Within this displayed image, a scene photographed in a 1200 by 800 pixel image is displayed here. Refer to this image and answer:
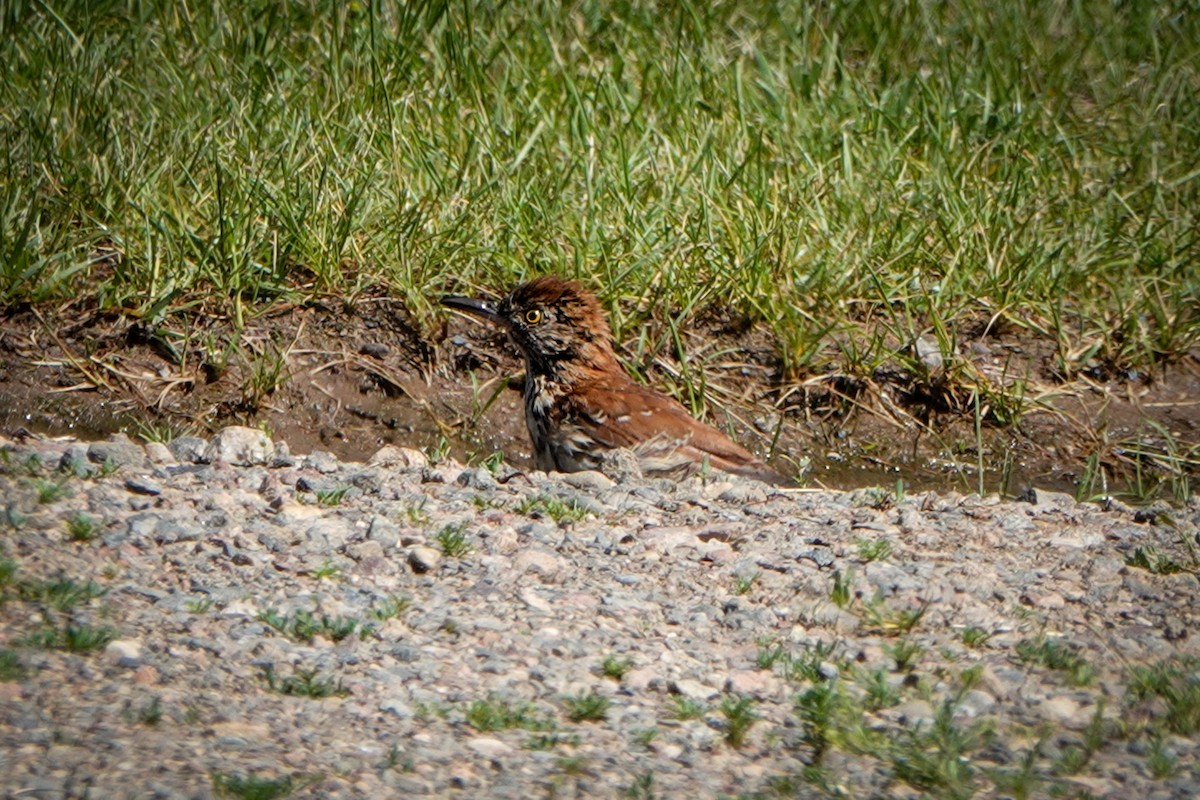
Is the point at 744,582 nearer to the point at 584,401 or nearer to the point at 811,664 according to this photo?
the point at 811,664

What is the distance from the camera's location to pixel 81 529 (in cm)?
487

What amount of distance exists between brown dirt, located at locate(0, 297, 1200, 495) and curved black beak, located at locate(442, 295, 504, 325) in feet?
1.32

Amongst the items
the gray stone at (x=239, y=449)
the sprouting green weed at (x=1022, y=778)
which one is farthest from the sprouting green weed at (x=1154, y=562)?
the gray stone at (x=239, y=449)

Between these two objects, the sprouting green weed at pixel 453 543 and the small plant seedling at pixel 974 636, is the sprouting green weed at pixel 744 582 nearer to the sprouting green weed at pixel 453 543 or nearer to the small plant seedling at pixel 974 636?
the small plant seedling at pixel 974 636

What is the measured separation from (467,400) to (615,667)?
391cm

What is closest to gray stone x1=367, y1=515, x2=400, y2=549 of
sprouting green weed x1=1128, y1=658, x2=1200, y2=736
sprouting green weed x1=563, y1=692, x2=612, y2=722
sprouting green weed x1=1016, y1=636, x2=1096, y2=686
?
sprouting green weed x1=563, y1=692, x2=612, y2=722

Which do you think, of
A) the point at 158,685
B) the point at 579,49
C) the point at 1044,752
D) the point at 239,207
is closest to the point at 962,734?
the point at 1044,752

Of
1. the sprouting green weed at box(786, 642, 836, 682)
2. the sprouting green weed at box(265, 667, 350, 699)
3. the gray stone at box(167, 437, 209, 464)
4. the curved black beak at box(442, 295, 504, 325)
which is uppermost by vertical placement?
the sprouting green weed at box(786, 642, 836, 682)

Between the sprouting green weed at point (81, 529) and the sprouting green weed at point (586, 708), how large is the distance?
1690mm

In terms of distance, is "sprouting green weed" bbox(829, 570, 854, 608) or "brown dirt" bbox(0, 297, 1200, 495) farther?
"brown dirt" bbox(0, 297, 1200, 495)

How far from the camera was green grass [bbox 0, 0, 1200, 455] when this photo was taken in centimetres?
811

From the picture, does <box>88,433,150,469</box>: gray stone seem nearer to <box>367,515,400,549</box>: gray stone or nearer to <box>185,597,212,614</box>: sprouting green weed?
<box>367,515,400,549</box>: gray stone

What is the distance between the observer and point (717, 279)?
8.35m

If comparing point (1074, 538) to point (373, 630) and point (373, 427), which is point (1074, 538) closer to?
point (373, 630)
